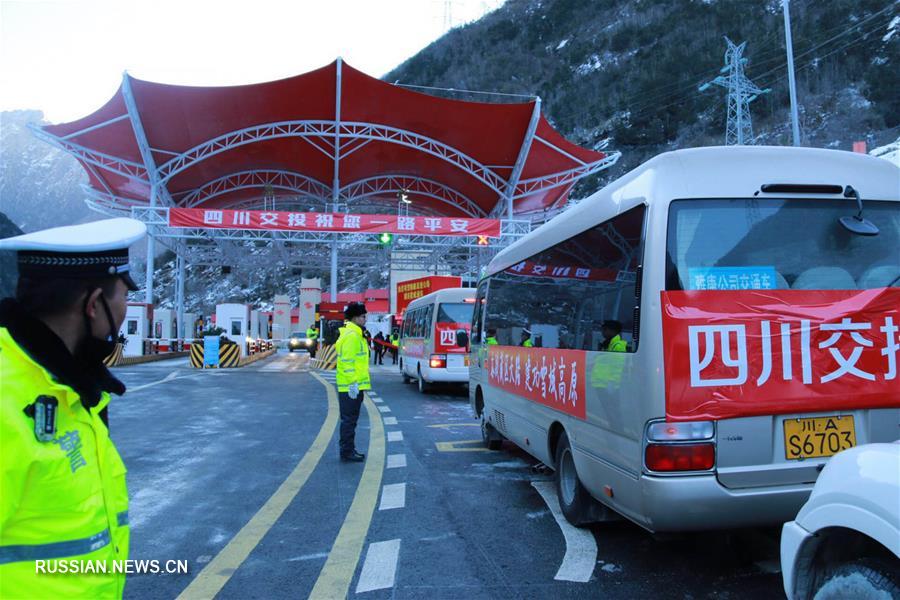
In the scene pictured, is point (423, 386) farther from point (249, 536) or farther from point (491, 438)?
point (249, 536)

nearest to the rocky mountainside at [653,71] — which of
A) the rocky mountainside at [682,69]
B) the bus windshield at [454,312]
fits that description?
the rocky mountainside at [682,69]

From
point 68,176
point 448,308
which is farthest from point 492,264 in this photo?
point 68,176

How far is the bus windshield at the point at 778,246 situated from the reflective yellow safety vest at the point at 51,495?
2.85m

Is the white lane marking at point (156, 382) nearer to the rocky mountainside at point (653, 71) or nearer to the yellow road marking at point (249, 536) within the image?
the yellow road marking at point (249, 536)

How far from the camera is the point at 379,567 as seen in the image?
368 cm

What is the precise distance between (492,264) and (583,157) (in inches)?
1052

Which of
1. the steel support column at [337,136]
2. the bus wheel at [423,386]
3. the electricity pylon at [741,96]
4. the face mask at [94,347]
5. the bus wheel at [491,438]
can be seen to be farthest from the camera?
the electricity pylon at [741,96]

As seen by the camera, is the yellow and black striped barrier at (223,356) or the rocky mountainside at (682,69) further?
the rocky mountainside at (682,69)

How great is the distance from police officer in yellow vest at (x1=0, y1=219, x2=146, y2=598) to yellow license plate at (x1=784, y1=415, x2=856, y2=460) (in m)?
3.26

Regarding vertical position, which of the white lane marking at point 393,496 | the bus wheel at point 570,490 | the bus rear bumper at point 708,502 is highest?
the bus rear bumper at point 708,502

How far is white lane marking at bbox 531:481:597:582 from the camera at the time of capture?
3.57 meters

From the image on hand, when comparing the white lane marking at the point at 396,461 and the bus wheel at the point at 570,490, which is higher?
the bus wheel at the point at 570,490

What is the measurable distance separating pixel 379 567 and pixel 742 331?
8.64 feet

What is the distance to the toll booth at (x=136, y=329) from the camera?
2652 cm
